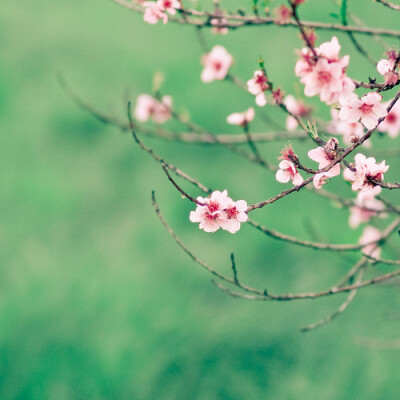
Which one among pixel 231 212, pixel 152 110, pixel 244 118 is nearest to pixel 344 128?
pixel 244 118

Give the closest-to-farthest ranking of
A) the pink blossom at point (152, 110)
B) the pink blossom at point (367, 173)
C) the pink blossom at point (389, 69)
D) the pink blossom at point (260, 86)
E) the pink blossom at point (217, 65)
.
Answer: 1. the pink blossom at point (389, 69)
2. the pink blossom at point (367, 173)
3. the pink blossom at point (260, 86)
4. the pink blossom at point (217, 65)
5. the pink blossom at point (152, 110)

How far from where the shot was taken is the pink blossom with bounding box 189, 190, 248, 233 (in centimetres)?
116

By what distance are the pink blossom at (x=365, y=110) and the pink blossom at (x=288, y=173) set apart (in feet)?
0.52

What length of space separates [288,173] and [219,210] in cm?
18

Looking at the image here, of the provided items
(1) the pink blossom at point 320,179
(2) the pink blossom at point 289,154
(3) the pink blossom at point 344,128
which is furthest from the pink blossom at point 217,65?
(1) the pink blossom at point 320,179

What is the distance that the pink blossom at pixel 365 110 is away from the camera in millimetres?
1044

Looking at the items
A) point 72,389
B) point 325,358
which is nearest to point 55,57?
point 72,389

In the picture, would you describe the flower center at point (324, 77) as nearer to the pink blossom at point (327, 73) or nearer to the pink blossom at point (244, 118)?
the pink blossom at point (327, 73)

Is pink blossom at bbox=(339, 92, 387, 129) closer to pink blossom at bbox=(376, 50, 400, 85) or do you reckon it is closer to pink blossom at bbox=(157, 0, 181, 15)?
pink blossom at bbox=(376, 50, 400, 85)

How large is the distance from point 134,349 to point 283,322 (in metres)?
1.08

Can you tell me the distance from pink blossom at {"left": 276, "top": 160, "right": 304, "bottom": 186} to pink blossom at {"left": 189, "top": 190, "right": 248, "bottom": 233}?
0.11 m

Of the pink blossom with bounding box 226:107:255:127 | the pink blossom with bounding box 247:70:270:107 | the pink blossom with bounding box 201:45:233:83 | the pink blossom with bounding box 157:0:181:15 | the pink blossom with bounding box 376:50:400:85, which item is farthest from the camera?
the pink blossom with bounding box 201:45:233:83

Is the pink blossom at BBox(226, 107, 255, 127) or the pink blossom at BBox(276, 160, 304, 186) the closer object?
the pink blossom at BBox(276, 160, 304, 186)

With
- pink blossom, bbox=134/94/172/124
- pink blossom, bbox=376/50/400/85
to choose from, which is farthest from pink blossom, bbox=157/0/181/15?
pink blossom, bbox=134/94/172/124
